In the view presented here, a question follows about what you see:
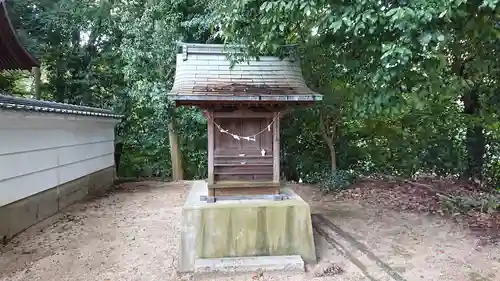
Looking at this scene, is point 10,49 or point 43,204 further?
point 43,204

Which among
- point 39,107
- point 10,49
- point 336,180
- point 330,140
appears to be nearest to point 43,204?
point 39,107

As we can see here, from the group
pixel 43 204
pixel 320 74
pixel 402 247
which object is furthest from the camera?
pixel 320 74

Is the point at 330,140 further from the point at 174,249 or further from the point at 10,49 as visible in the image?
the point at 10,49

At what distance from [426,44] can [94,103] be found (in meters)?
11.9

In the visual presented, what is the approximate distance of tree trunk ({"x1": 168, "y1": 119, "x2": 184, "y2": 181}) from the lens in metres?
11.3

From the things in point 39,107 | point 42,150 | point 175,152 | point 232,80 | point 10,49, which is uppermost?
point 10,49

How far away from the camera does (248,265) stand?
193 inches

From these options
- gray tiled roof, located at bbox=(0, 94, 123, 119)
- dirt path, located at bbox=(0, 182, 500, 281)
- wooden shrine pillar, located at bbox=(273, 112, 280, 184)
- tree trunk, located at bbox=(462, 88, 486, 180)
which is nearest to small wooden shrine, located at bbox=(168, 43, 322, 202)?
wooden shrine pillar, located at bbox=(273, 112, 280, 184)

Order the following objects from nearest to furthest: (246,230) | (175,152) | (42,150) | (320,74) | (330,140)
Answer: (246,230) < (42,150) < (320,74) < (330,140) < (175,152)

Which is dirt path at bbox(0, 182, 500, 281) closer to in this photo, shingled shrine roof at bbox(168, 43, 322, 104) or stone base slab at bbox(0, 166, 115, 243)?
stone base slab at bbox(0, 166, 115, 243)

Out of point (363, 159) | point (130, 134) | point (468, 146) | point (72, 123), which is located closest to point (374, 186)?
point (363, 159)

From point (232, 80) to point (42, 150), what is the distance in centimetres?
404

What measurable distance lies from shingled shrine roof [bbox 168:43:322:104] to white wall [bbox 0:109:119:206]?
8.74 feet

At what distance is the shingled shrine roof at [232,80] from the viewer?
523 centimetres
